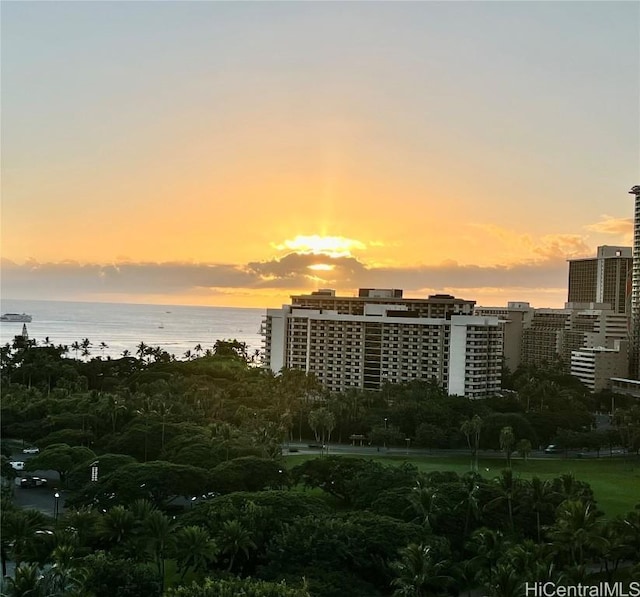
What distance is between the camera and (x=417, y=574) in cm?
2173

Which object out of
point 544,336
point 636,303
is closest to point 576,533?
point 636,303

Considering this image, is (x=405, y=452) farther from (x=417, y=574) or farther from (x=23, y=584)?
(x=23, y=584)

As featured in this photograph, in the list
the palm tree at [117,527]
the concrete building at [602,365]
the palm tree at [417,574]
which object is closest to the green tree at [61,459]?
the palm tree at [117,527]

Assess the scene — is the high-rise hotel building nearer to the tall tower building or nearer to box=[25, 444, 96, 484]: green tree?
the tall tower building

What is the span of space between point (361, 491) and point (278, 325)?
197ft

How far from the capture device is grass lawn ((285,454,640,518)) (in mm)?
42344

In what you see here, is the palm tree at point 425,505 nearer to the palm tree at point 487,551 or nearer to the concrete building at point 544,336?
the palm tree at point 487,551

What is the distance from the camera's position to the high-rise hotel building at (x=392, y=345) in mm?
82375

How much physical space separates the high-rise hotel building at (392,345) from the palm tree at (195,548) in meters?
61.1

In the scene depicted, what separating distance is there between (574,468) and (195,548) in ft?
113

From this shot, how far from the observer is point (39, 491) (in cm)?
3809

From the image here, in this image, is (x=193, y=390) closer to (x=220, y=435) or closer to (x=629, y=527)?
(x=220, y=435)

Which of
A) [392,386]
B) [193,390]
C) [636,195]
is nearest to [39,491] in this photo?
[193,390]

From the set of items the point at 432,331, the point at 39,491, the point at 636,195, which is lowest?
the point at 39,491
